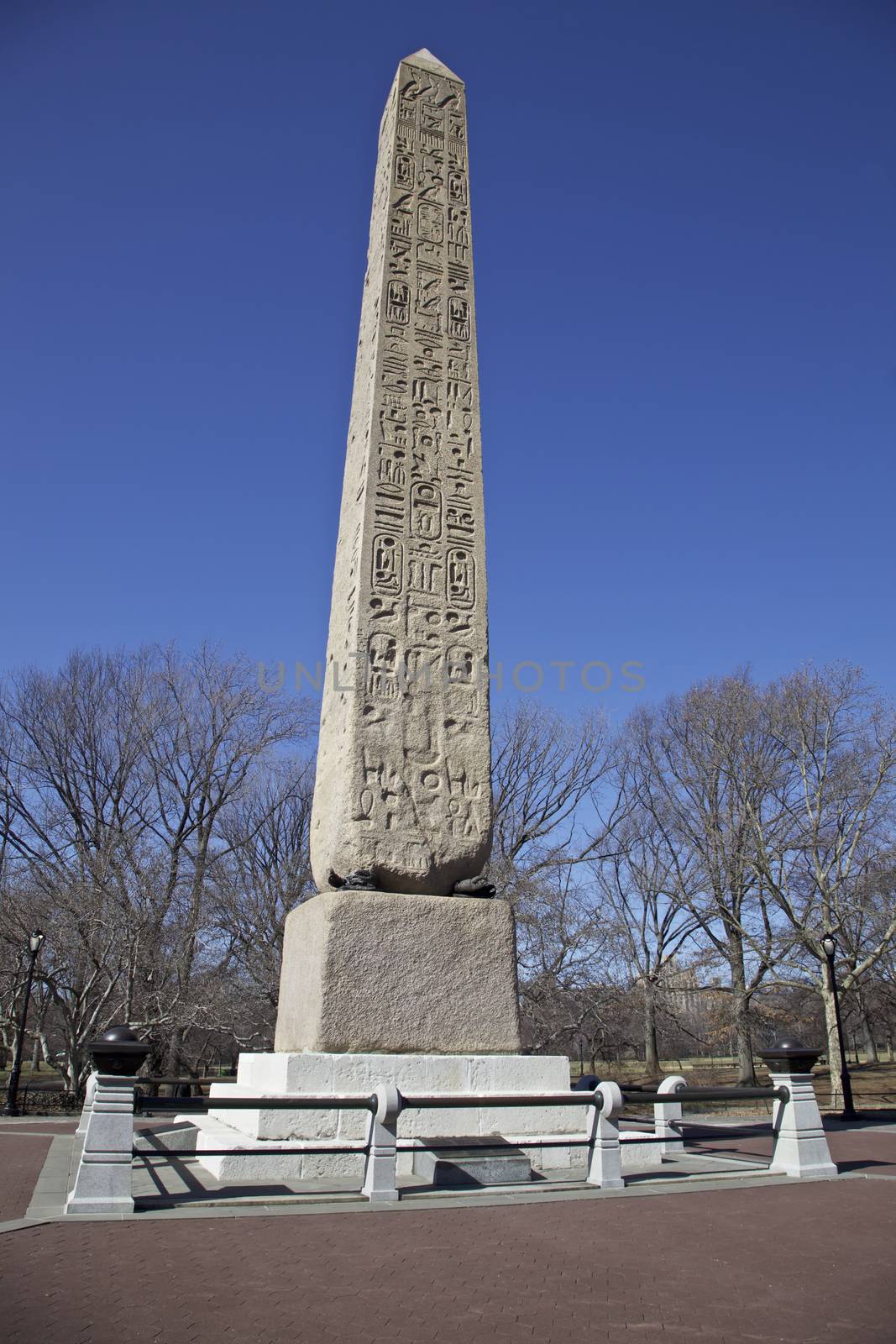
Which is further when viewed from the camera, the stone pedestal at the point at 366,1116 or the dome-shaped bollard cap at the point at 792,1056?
the dome-shaped bollard cap at the point at 792,1056

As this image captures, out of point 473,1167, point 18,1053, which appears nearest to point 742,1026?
point 18,1053

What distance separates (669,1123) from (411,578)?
17.4 feet

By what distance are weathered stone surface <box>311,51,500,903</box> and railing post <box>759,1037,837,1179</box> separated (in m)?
2.50

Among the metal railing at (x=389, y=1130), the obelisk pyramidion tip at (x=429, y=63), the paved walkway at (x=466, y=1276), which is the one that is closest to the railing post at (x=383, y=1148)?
the metal railing at (x=389, y=1130)

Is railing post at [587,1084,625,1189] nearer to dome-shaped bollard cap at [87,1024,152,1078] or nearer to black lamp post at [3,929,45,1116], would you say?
dome-shaped bollard cap at [87,1024,152,1078]

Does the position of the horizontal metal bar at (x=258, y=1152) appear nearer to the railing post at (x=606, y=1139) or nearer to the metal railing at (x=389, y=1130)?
the metal railing at (x=389, y=1130)

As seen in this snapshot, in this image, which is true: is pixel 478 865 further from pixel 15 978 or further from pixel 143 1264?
pixel 15 978

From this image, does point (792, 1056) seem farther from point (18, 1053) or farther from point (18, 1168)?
point (18, 1053)

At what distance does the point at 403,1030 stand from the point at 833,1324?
3.78m

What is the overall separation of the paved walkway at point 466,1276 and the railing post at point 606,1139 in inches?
14.5

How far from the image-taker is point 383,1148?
544cm

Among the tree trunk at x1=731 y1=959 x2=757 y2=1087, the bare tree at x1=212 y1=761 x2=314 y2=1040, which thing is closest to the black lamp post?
the bare tree at x1=212 y1=761 x2=314 y2=1040

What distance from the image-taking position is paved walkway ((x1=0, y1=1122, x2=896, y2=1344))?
10.5ft

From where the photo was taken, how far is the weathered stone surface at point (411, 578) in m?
7.33
